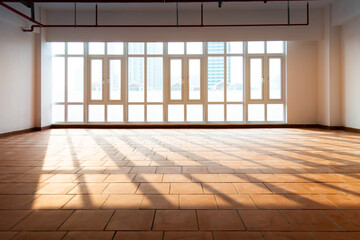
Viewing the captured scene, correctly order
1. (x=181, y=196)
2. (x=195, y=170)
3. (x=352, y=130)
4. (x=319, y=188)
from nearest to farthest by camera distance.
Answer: (x=181, y=196) < (x=319, y=188) < (x=195, y=170) < (x=352, y=130)

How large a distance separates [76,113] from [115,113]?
1353mm

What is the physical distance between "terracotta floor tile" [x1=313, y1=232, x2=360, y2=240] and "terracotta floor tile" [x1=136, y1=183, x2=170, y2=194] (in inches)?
50.3

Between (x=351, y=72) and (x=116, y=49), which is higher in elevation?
(x=116, y=49)

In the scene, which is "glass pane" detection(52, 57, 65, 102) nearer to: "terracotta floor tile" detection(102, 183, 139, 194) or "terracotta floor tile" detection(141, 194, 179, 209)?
"terracotta floor tile" detection(102, 183, 139, 194)

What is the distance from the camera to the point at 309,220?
6.24 ft

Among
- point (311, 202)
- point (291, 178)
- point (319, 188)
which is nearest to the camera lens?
point (311, 202)

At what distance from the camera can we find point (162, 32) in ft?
29.2

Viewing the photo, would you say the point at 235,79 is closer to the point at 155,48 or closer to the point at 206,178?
the point at 155,48

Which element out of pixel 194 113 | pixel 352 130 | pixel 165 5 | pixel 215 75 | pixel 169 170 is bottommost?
pixel 169 170

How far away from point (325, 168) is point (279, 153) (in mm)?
1099

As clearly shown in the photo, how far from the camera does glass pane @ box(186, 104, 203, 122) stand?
32.1 ft

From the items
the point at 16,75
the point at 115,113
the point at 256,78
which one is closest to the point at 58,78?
the point at 16,75

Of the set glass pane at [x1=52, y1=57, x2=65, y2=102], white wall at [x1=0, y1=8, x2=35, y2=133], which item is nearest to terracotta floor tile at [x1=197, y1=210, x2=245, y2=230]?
white wall at [x1=0, y1=8, x2=35, y2=133]

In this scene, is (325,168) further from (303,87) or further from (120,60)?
(120,60)
